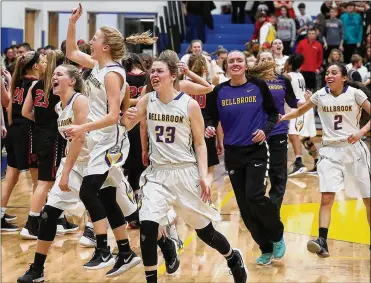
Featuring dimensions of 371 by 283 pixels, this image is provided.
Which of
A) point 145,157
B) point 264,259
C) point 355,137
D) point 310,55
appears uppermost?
point 355,137

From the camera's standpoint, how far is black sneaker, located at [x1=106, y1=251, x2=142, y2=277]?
22.1ft

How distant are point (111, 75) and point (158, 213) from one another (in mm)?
1157

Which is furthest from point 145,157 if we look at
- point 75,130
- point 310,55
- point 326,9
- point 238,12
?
point 238,12

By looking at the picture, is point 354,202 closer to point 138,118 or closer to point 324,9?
point 138,118

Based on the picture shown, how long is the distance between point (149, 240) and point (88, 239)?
2408 millimetres

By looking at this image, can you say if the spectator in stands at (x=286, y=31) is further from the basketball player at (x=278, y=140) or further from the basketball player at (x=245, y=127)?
the basketball player at (x=245, y=127)

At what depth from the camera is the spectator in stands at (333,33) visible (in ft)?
64.8

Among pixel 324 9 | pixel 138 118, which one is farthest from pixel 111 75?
pixel 324 9

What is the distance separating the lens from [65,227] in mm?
8969

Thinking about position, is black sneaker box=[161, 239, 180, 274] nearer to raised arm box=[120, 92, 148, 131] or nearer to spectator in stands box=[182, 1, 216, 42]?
raised arm box=[120, 92, 148, 131]

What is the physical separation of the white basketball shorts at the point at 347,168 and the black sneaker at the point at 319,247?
1.70 ft

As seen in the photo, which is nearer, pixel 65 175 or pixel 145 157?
pixel 65 175

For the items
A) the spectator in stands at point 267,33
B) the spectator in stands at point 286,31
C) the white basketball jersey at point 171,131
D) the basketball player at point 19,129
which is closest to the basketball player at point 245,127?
the white basketball jersey at point 171,131

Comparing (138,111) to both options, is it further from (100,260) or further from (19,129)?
(19,129)
